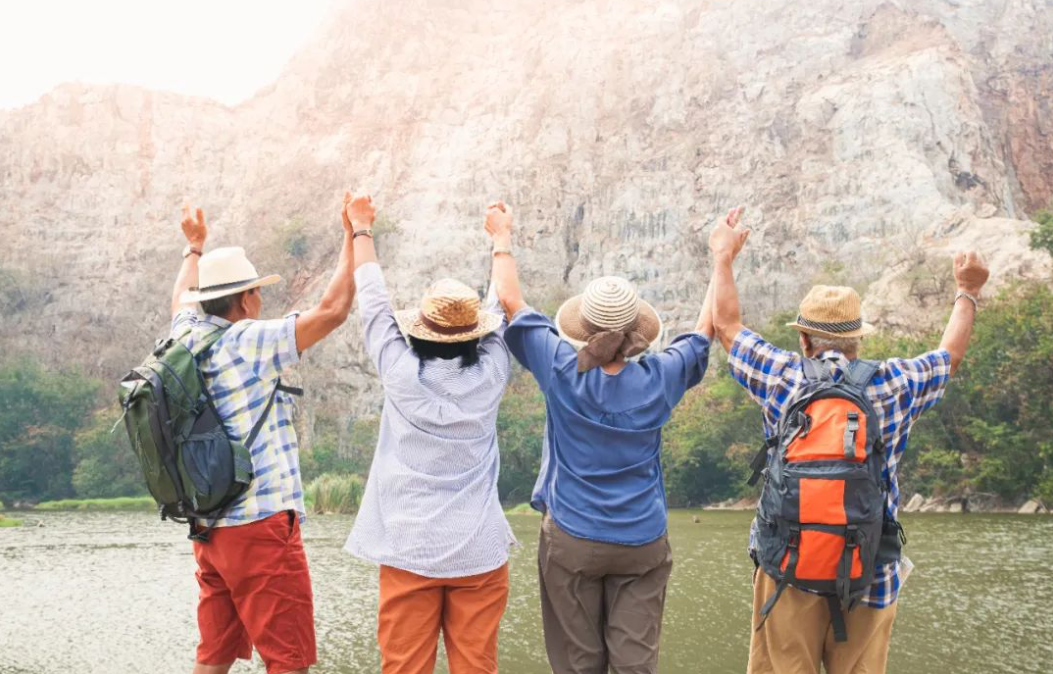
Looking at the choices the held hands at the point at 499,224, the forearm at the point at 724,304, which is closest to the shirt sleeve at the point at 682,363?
the forearm at the point at 724,304

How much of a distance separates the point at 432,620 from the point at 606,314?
110 centimetres

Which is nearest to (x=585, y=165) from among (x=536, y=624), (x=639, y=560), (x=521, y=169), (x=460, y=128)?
(x=521, y=169)

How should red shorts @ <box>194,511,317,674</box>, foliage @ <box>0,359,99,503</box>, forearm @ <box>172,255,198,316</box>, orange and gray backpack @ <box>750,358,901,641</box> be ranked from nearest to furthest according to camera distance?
orange and gray backpack @ <box>750,358,901,641</box>
red shorts @ <box>194,511,317,674</box>
forearm @ <box>172,255,198,316</box>
foliage @ <box>0,359,99,503</box>

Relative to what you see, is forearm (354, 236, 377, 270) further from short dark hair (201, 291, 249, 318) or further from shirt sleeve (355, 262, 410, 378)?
short dark hair (201, 291, 249, 318)

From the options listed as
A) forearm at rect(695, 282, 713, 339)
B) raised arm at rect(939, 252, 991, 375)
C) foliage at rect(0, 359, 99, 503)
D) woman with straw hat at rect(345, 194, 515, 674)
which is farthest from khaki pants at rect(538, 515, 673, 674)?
foliage at rect(0, 359, 99, 503)

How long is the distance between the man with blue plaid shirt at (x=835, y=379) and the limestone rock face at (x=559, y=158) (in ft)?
106

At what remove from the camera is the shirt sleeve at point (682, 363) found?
10.5ft

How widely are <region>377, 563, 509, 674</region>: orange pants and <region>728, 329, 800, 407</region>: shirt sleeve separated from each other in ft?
3.37

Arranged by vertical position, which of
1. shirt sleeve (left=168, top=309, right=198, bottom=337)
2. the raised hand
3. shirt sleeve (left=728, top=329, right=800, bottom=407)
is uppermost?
the raised hand

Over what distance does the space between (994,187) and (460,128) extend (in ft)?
79.1

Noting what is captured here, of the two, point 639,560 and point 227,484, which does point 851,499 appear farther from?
point 227,484

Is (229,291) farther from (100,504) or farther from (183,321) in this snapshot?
(100,504)

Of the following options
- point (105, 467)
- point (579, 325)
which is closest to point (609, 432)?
point (579, 325)

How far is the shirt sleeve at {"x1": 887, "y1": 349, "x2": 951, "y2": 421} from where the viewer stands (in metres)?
3.19
